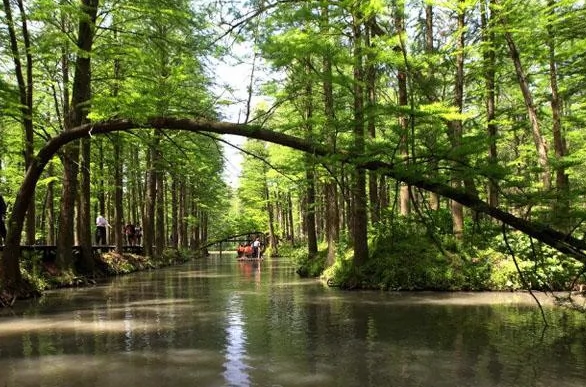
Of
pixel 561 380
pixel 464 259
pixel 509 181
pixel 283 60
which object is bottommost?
pixel 561 380

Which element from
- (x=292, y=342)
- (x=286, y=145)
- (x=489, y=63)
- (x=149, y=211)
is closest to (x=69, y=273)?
(x=149, y=211)

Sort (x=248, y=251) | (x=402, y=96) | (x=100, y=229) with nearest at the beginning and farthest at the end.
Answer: (x=402, y=96)
(x=100, y=229)
(x=248, y=251)

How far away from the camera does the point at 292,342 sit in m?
7.81

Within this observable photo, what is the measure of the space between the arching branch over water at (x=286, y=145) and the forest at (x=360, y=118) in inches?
1.1

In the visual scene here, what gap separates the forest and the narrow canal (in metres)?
1.16

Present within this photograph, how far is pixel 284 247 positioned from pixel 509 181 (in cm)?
3908

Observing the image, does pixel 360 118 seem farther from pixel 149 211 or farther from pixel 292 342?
pixel 149 211

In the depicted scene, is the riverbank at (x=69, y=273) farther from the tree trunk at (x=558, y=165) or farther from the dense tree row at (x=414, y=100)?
the tree trunk at (x=558, y=165)

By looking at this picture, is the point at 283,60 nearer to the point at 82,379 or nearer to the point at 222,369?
the point at 222,369

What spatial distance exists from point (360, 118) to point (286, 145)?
5.46ft

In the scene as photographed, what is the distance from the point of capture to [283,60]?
8047 mm

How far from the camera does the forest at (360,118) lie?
7371mm

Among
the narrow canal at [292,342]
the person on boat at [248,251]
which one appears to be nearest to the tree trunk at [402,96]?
the narrow canal at [292,342]

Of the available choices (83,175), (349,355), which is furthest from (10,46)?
(349,355)
